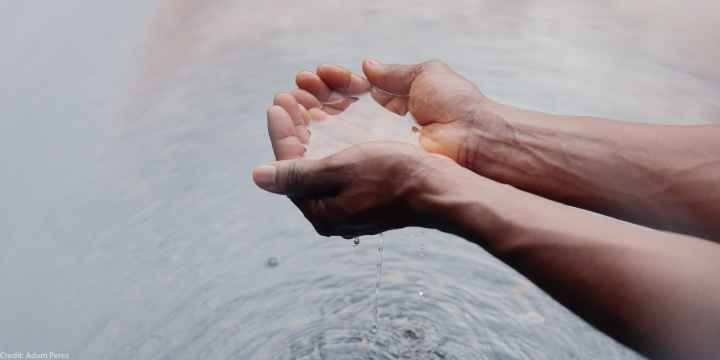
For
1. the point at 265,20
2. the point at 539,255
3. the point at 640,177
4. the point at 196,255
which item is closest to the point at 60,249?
the point at 196,255

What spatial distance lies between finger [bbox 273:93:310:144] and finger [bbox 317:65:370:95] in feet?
0.28

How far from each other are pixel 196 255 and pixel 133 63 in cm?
38

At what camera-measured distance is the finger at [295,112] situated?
1.03 m

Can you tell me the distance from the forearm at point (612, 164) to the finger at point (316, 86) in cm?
26

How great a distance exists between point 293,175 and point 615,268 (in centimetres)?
42

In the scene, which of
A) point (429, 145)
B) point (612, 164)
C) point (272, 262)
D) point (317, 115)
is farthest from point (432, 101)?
point (272, 262)

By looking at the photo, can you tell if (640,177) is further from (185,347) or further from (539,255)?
(185,347)

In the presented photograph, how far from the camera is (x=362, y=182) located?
92cm

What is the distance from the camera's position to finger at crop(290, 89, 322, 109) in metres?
1.08

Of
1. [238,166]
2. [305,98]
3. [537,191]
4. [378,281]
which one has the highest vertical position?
[305,98]

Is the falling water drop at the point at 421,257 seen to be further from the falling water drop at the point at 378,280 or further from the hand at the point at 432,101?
the hand at the point at 432,101

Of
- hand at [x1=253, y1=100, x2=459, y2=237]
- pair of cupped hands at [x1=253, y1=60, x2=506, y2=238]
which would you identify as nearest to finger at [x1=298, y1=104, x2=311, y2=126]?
pair of cupped hands at [x1=253, y1=60, x2=506, y2=238]

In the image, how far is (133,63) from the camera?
1.29 m

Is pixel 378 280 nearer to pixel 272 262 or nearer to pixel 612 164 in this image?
pixel 272 262
